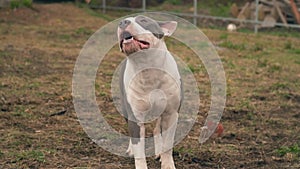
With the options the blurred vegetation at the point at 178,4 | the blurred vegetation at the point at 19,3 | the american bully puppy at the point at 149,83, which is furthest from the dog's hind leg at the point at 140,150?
the blurred vegetation at the point at 178,4

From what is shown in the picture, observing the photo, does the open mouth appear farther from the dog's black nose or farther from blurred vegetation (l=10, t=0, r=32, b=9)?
blurred vegetation (l=10, t=0, r=32, b=9)

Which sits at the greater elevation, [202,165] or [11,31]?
[202,165]

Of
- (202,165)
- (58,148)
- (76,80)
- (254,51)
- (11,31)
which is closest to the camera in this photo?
(202,165)

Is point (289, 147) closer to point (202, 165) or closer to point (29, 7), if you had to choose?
point (202, 165)

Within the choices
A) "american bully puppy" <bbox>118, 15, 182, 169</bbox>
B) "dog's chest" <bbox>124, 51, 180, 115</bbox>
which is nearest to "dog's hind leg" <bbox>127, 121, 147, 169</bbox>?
"american bully puppy" <bbox>118, 15, 182, 169</bbox>

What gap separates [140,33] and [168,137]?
0.97 m

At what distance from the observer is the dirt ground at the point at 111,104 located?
18.0 feet

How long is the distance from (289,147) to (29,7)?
35.3 ft

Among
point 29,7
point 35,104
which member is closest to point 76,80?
point 35,104

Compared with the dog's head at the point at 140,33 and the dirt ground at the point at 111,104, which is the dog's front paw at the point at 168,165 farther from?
the dog's head at the point at 140,33

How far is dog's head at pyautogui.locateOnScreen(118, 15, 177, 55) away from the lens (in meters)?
4.36

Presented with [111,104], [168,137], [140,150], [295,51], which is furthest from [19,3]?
[140,150]

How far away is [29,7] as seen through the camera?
1551 cm

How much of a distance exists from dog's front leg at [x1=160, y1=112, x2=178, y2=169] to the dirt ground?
8.1 inches
